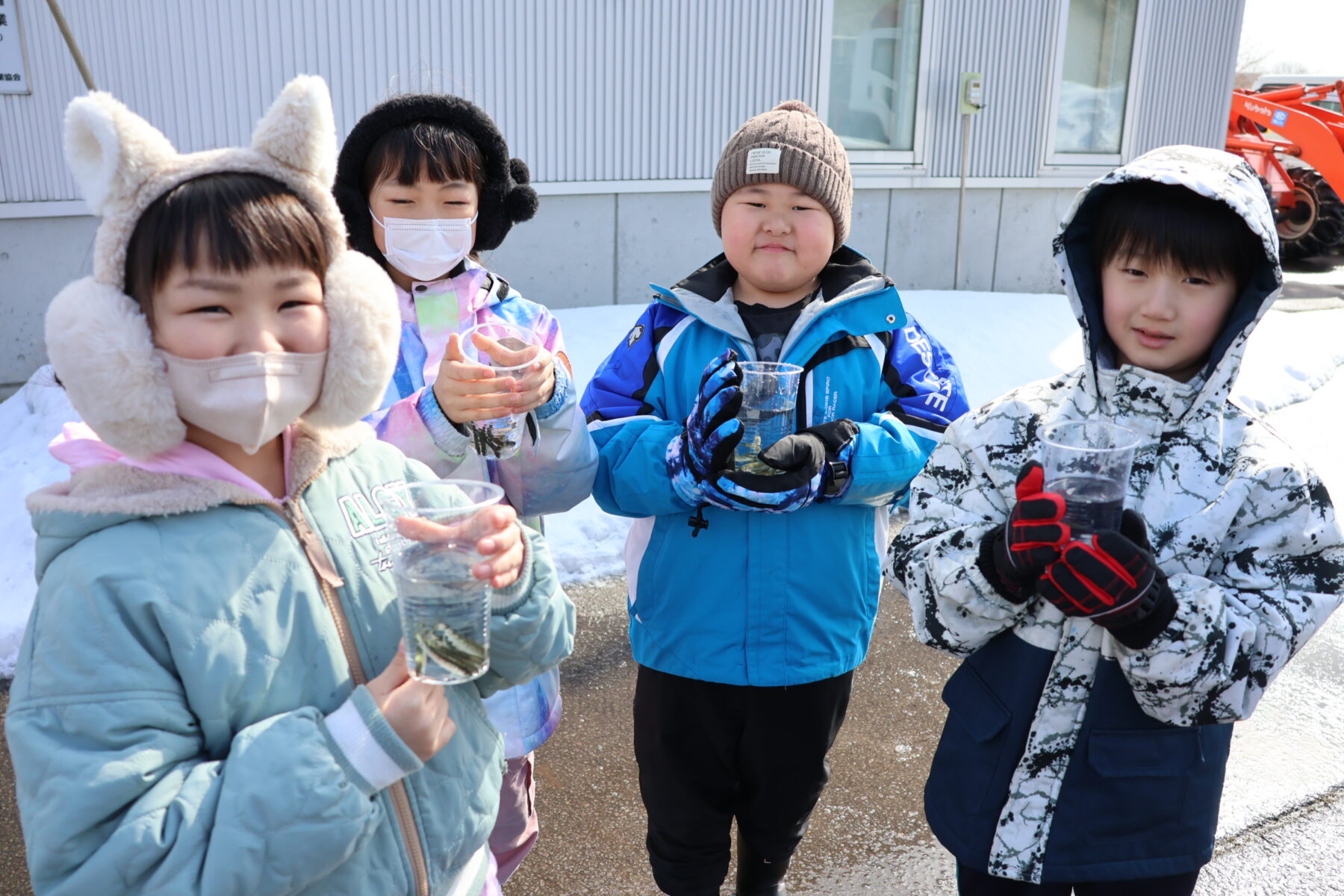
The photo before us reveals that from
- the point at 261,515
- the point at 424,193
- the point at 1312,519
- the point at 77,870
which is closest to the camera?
the point at 77,870

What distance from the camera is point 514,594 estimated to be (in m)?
1.65

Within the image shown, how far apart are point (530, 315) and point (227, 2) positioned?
6158 millimetres

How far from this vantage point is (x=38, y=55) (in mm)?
6859

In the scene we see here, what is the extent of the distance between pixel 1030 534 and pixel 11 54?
757cm

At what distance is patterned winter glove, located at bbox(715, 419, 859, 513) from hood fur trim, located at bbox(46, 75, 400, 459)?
0.99 metres

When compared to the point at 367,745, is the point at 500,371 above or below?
above

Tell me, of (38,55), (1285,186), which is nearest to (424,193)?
(38,55)

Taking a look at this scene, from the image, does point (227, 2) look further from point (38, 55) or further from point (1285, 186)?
point (1285, 186)

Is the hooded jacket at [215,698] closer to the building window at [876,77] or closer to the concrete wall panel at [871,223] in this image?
the concrete wall panel at [871,223]

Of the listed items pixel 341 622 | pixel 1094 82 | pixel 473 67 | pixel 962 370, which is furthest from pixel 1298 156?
pixel 341 622

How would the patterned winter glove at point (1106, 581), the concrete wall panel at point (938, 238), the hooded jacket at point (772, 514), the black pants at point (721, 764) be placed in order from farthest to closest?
1. the concrete wall panel at point (938, 238)
2. the black pants at point (721, 764)
3. the hooded jacket at point (772, 514)
4. the patterned winter glove at point (1106, 581)

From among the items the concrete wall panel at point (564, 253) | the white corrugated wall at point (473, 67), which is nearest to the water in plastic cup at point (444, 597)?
the white corrugated wall at point (473, 67)

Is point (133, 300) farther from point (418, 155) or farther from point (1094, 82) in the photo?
point (1094, 82)

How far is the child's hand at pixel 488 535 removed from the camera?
147 cm
